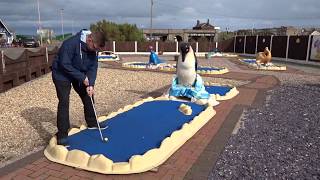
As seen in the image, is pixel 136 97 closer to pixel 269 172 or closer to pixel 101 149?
pixel 101 149

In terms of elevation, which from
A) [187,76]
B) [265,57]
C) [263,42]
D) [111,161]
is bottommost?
[111,161]

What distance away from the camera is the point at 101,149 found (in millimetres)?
4523

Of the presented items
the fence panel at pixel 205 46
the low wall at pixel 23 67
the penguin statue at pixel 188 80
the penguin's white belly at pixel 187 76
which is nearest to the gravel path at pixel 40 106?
the low wall at pixel 23 67

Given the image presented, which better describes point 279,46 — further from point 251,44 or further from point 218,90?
point 218,90

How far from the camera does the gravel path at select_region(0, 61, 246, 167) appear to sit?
17.4 feet

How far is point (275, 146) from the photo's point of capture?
202 inches

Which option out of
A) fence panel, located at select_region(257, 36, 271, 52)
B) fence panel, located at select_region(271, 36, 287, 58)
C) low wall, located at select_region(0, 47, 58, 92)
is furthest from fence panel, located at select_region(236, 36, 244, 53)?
low wall, located at select_region(0, 47, 58, 92)

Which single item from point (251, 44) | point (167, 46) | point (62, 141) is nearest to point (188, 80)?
point (62, 141)

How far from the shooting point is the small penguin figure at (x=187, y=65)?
8.21m

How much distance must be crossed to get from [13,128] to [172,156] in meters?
3.32

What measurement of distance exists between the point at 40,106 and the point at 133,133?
3.75m

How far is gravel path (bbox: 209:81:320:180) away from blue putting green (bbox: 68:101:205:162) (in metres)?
1.05

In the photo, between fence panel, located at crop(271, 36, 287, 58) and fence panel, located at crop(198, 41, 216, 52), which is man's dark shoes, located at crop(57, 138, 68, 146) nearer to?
fence panel, located at crop(271, 36, 287, 58)

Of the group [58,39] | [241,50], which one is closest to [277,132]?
[241,50]
